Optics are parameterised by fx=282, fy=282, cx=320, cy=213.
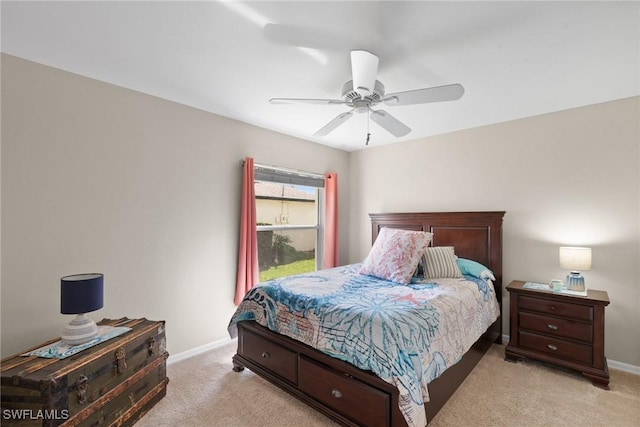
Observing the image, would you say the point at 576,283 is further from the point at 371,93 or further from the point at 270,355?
the point at 270,355

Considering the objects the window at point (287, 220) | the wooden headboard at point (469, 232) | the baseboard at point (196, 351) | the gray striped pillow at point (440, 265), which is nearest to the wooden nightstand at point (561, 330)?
the wooden headboard at point (469, 232)

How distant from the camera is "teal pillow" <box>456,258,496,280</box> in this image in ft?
Answer: 9.45

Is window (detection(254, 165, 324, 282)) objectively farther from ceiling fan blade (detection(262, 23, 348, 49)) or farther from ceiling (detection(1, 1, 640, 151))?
ceiling fan blade (detection(262, 23, 348, 49))

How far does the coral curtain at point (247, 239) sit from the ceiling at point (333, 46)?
850 millimetres

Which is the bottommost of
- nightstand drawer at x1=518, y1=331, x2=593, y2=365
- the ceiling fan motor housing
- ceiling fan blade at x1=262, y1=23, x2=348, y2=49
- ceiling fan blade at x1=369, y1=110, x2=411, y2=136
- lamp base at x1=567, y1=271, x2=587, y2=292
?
nightstand drawer at x1=518, y1=331, x2=593, y2=365

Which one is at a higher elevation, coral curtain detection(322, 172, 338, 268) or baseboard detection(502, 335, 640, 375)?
coral curtain detection(322, 172, 338, 268)

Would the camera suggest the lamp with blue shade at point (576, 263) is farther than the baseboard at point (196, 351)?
No

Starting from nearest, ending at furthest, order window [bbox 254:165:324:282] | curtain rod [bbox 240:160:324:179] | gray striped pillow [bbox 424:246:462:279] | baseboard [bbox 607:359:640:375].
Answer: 1. baseboard [bbox 607:359:640:375]
2. gray striped pillow [bbox 424:246:462:279]
3. curtain rod [bbox 240:160:324:179]
4. window [bbox 254:165:324:282]

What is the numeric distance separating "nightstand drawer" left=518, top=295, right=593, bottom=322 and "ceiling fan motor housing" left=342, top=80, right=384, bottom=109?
231 centimetres

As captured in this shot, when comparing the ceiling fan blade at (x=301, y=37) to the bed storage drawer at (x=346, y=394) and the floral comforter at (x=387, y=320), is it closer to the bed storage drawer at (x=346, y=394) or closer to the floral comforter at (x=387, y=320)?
the floral comforter at (x=387, y=320)

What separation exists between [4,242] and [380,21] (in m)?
2.80

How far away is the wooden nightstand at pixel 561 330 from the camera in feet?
7.62

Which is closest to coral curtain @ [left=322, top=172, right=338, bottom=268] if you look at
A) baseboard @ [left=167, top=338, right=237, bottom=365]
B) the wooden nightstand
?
baseboard @ [left=167, top=338, right=237, bottom=365]

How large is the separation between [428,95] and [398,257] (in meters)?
1.52
